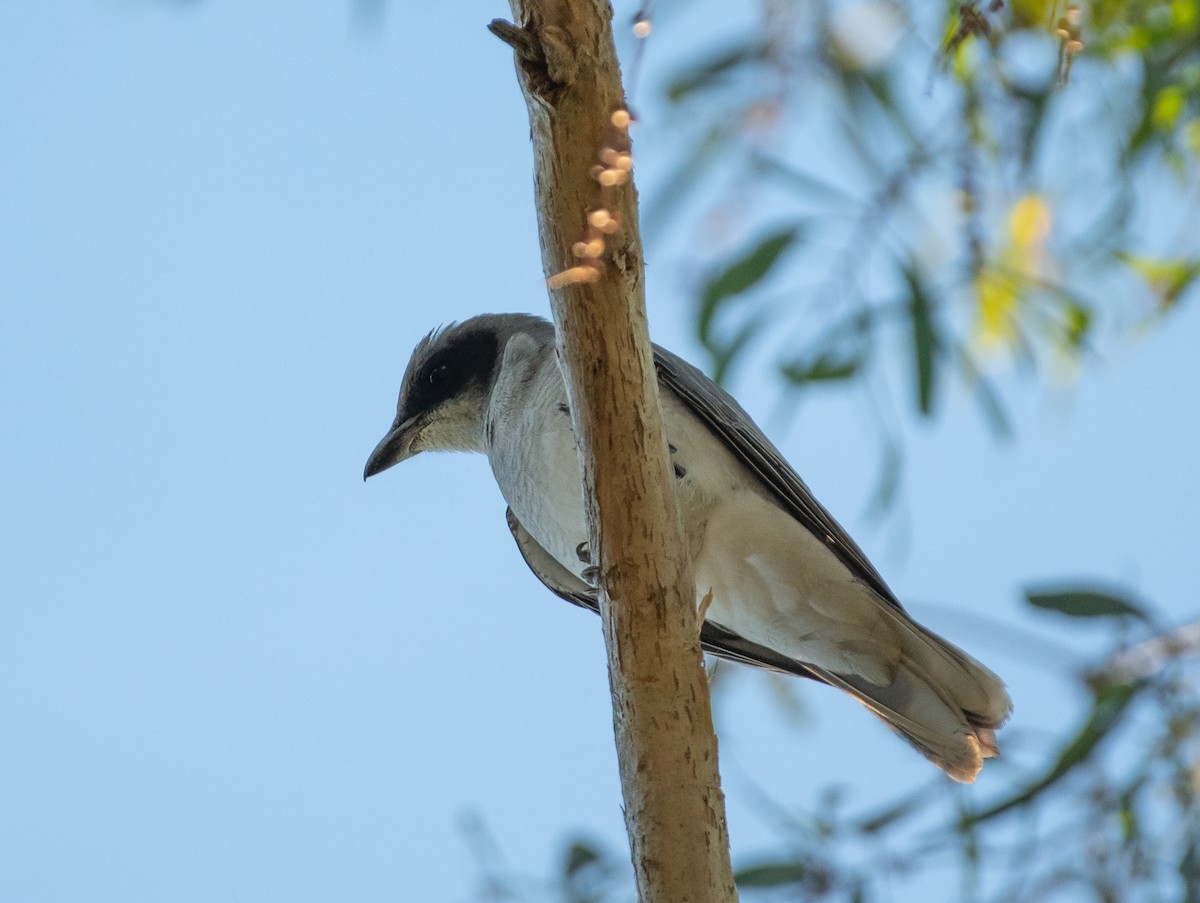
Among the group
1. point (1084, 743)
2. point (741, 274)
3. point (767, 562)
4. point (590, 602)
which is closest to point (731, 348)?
point (741, 274)

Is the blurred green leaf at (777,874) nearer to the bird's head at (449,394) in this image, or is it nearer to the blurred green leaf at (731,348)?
the blurred green leaf at (731,348)

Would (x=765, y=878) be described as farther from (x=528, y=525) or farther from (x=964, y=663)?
(x=528, y=525)

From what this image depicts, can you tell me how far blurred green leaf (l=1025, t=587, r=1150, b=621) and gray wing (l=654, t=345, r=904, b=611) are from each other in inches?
38.2

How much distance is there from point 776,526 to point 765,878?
98 centimetres

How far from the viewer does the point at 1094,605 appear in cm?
240

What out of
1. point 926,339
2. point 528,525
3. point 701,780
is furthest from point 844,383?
point 701,780

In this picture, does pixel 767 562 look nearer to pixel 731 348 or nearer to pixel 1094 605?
pixel 731 348

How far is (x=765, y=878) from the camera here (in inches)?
106

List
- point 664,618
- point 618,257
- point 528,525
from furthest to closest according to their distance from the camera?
point 528,525, point 664,618, point 618,257

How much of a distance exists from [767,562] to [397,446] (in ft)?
4.37

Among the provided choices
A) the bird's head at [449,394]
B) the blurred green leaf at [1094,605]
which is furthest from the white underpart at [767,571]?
the blurred green leaf at [1094,605]

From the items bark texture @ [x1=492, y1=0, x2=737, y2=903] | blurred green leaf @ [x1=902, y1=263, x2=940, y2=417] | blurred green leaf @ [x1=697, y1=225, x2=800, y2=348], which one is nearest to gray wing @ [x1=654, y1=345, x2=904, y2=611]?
blurred green leaf @ [x1=697, y1=225, x2=800, y2=348]

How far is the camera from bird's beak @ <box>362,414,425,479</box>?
4.20 metres

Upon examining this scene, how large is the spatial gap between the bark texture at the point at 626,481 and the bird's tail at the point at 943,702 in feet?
3.80
